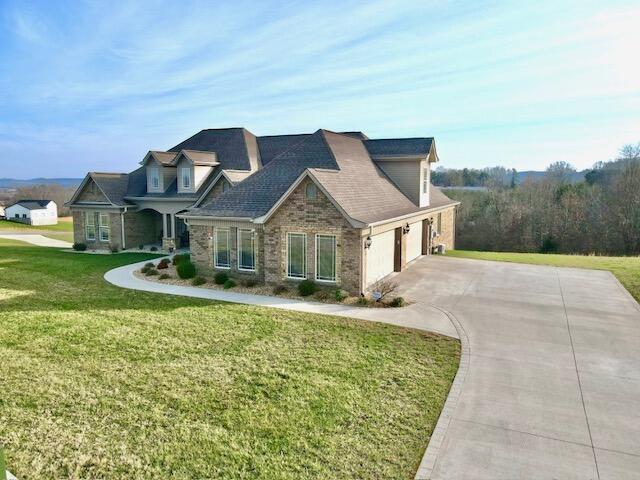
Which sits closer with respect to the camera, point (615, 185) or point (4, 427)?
point (4, 427)

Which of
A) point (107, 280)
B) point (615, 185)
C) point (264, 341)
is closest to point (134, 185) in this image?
point (107, 280)


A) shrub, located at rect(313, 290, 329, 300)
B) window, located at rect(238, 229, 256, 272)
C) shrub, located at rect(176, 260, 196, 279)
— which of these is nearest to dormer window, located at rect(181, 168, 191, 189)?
shrub, located at rect(176, 260, 196, 279)

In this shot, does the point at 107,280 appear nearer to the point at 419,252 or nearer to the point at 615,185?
the point at 419,252

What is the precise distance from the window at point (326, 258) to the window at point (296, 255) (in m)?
0.55

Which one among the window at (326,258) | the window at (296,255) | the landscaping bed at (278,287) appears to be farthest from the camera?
the window at (296,255)

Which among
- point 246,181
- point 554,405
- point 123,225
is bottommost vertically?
point 554,405

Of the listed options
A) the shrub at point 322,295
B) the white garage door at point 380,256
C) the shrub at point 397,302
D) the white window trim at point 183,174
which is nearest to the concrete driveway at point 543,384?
the shrub at point 397,302

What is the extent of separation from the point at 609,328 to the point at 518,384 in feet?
18.7

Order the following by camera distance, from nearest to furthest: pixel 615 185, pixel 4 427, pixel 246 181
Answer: pixel 4 427 < pixel 246 181 < pixel 615 185

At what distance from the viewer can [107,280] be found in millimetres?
19547

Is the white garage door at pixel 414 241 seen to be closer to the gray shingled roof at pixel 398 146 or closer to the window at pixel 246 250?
the gray shingled roof at pixel 398 146

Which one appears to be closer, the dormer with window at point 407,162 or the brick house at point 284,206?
the brick house at point 284,206

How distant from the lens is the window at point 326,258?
1697cm

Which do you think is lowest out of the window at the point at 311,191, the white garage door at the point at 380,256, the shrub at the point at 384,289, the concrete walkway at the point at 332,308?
the concrete walkway at the point at 332,308
